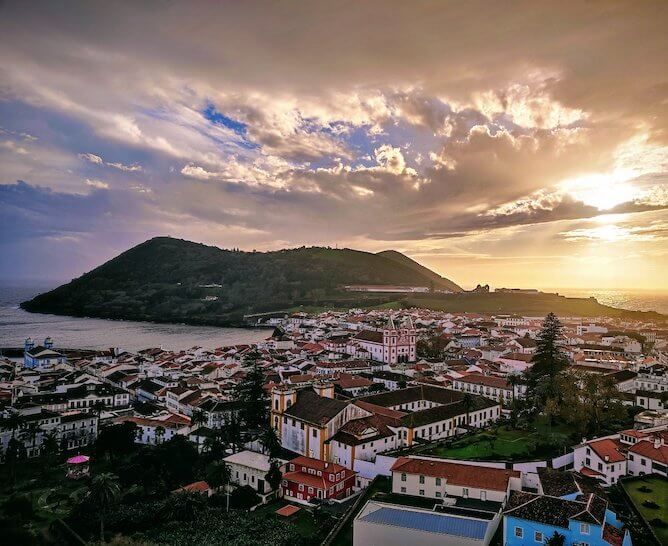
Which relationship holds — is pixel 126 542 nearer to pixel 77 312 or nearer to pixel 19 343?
pixel 19 343

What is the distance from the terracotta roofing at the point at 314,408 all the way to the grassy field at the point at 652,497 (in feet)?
42.0

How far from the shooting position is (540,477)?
748 inches

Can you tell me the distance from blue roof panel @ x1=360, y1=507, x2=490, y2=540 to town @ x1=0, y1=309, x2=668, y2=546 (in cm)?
6

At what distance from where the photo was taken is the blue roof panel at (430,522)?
15781 millimetres

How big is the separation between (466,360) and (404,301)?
2437 inches

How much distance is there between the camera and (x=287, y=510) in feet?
69.9

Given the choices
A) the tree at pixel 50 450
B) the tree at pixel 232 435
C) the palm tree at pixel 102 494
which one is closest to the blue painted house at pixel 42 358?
the tree at pixel 50 450

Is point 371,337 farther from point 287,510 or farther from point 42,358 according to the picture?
point 287,510

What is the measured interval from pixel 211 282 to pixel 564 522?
148 meters

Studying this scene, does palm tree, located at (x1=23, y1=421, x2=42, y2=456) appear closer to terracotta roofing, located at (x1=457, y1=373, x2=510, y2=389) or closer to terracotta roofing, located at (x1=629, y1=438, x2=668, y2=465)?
terracotta roofing, located at (x1=457, y1=373, x2=510, y2=389)

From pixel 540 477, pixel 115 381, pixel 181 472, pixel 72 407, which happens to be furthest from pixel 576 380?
pixel 115 381

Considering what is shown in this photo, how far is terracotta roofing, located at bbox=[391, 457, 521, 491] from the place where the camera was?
62.3 ft

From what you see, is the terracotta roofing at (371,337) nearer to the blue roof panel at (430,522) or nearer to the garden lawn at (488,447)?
the garden lawn at (488,447)

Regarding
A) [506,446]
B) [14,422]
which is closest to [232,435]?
[14,422]
